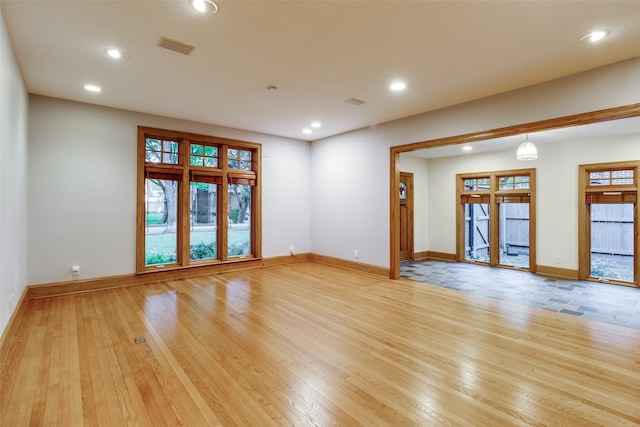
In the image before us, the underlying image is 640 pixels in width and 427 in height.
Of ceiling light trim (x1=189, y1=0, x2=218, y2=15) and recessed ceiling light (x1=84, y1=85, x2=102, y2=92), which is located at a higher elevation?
recessed ceiling light (x1=84, y1=85, x2=102, y2=92)

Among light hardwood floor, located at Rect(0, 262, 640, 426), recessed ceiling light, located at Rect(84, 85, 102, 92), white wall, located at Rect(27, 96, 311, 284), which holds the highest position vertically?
recessed ceiling light, located at Rect(84, 85, 102, 92)

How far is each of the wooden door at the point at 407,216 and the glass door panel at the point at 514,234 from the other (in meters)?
2.00

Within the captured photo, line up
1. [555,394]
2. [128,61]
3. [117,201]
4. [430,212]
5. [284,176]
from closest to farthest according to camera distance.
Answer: [555,394] < [128,61] < [117,201] < [284,176] < [430,212]

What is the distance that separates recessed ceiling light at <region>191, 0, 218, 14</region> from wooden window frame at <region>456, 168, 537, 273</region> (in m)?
6.68

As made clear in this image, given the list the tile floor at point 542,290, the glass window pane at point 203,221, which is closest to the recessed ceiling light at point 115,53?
the glass window pane at point 203,221

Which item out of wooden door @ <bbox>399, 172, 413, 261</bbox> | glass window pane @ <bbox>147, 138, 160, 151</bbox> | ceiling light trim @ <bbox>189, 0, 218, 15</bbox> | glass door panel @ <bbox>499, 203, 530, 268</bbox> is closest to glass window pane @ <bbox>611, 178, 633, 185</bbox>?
glass door panel @ <bbox>499, 203, 530, 268</bbox>

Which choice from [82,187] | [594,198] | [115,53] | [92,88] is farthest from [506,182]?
[82,187]

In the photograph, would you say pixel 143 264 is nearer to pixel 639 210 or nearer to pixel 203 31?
pixel 203 31

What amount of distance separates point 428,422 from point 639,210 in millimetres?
6165

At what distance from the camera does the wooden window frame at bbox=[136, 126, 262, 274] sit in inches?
202

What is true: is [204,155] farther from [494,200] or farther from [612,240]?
[612,240]

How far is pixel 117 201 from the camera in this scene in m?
4.96

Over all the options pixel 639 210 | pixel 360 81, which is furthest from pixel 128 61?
pixel 639 210

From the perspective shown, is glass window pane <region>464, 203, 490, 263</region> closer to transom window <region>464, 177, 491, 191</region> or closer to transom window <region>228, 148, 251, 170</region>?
transom window <region>464, 177, 491, 191</region>
